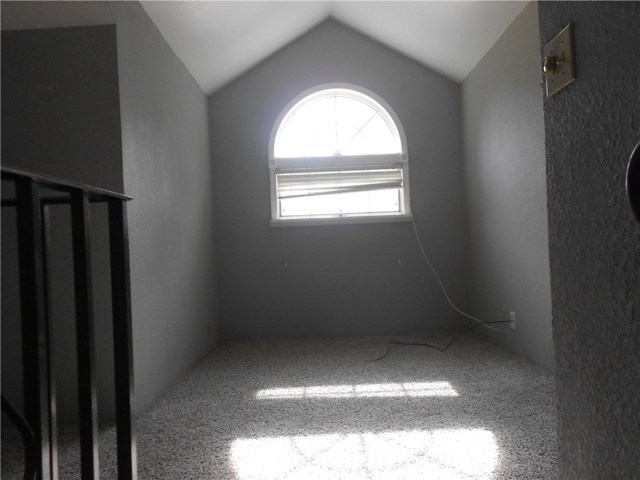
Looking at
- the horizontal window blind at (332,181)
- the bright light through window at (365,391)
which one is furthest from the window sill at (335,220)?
the bright light through window at (365,391)

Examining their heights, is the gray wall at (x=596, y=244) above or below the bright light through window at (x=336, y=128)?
below

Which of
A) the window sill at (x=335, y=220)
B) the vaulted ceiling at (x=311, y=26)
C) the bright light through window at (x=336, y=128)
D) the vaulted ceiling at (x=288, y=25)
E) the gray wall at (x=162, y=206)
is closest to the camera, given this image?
the gray wall at (x=162, y=206)

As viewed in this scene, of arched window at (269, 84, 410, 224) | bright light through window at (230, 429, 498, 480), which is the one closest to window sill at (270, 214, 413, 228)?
arched window at (269, 84, 410, 224)

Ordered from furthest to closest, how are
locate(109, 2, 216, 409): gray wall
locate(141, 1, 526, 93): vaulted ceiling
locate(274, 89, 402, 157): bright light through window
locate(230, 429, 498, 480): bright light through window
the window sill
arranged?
locate(274, 89, 402, 157): bright light through window → the window sill → locate(141, 1, 526, 93): vaulted ceiling → locate(109, 2, 216, 409): gray wall → locate(230, 429, 498, 480): bright light through window

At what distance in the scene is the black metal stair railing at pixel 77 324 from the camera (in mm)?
782

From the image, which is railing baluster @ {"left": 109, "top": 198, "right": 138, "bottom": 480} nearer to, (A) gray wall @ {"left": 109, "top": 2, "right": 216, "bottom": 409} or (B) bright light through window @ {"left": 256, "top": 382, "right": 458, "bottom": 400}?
(A) gray wall @ {"left": 109, "top": 2, "right": 216, "bottom": 409}

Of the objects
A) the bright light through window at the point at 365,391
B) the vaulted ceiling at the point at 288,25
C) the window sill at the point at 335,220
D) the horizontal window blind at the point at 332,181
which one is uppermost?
the vaulted ceiling at the point at 288,25

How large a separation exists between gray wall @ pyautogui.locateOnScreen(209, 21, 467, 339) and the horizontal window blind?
0.53 ft

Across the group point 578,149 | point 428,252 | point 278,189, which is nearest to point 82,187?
point 578,149

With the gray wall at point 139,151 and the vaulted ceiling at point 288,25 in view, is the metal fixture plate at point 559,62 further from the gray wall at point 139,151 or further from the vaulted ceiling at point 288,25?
the vaulted ceiling at point 288,25

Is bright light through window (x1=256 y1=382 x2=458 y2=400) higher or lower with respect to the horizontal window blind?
lower

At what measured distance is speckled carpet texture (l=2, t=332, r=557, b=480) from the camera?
4.83 ft

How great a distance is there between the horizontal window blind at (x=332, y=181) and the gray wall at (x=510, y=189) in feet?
2.21

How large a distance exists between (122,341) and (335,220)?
2.59 m
